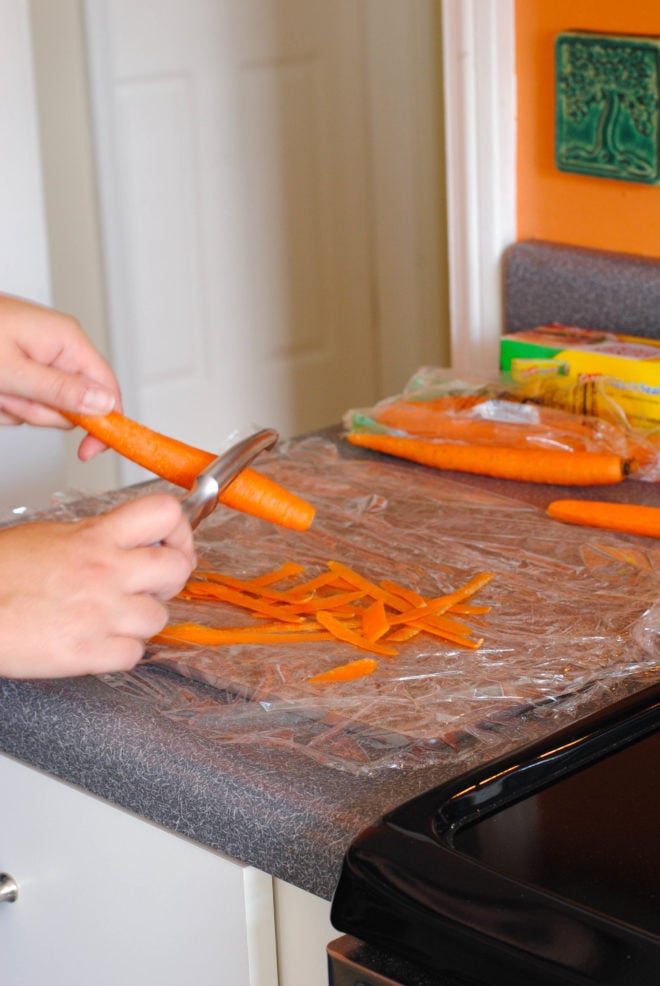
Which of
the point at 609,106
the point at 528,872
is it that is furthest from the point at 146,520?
the point at 609,106

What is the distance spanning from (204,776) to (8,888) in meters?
0.23

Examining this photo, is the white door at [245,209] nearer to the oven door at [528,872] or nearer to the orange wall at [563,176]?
the orange wall at [563,176]

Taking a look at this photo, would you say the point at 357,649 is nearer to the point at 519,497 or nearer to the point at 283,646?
the point at 283,646

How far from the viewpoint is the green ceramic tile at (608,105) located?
1.24 m

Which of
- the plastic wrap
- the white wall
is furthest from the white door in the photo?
the plastic wrap

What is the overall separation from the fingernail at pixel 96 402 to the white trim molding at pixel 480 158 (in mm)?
517

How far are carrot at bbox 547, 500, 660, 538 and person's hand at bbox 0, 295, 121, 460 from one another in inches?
14.0

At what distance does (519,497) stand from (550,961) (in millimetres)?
653

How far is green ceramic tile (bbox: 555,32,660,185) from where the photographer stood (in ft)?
4.07

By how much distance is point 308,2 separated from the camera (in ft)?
9.01

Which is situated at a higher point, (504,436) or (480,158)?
(480,158)

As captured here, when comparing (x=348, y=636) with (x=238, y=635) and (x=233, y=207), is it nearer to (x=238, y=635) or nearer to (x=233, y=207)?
(x=238, y=635)

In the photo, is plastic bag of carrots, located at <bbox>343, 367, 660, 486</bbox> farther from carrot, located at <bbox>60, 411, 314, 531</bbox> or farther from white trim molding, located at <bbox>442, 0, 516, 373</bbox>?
carrot, located at <bbox>60, 411, 314, 531</bbox>

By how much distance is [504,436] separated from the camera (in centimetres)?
121
